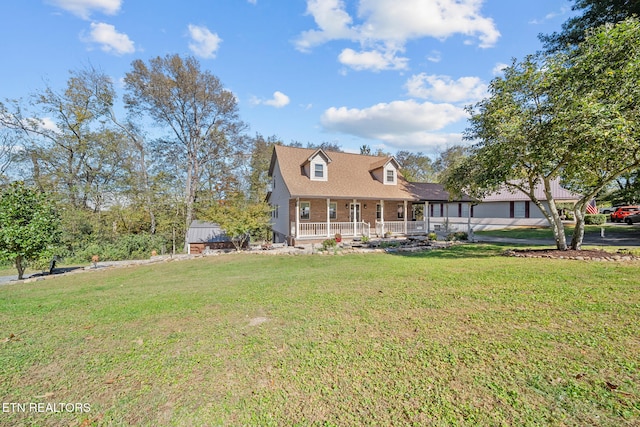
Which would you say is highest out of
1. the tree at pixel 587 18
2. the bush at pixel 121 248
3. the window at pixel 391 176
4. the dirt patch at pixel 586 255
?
the tree at pixel 587 18

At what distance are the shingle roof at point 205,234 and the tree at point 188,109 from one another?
98.1 inches

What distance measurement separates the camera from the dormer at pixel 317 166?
18531 mm

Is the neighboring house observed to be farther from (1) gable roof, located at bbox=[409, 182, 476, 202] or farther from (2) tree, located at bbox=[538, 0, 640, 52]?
(2) tree, located at bbox=[538, 0, 640, 52]

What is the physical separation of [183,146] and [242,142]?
17.8 ft

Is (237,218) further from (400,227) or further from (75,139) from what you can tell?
(75,139)

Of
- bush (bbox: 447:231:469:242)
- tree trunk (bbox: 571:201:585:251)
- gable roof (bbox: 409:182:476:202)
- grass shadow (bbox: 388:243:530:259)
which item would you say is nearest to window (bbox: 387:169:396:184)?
gable roof (bbox: 409:182:476:202)

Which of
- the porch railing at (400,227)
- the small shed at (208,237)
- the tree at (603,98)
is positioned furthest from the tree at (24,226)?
the tree at (603,98)

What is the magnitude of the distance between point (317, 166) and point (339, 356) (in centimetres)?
1631

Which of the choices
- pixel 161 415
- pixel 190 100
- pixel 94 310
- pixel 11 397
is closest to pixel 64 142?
pixel 190 100

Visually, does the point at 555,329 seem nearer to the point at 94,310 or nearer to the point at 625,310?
the point at 625,310

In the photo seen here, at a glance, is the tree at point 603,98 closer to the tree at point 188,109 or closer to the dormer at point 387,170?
the dormer at point 387,170

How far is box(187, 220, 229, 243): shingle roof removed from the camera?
20.8m

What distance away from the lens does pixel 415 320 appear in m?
4.29

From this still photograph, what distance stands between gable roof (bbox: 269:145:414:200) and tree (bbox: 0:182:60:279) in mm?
10867
